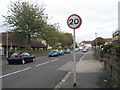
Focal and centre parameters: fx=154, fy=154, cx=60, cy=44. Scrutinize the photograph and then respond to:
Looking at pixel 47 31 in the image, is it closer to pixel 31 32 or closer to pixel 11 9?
pixel 31 32

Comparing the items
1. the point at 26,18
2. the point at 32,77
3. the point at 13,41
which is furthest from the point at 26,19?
the point at 32,77

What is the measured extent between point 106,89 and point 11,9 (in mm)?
31809

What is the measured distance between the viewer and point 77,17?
655 centimetres

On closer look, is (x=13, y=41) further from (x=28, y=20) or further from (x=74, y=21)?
(x=74, y=21)

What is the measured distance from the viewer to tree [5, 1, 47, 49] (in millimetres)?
31922

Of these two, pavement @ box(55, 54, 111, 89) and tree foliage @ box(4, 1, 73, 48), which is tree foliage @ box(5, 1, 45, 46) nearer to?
tree foliage @ box(4, 1, 73, 48)

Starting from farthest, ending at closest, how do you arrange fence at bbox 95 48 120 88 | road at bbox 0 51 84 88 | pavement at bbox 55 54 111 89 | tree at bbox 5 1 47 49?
tree at bbox 5 1 47 49 < road at bbox 0 51 84 88 < pavement at bbox 55 54 111 89 < fence at bbox 95 48 120 88

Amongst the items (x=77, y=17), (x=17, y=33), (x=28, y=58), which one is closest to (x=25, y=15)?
(x=17, y=33)

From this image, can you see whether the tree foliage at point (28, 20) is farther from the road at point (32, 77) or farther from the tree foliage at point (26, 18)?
the road at point (32, 77)

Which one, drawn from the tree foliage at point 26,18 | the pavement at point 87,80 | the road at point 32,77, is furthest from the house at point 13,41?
the pavement at point 87,80

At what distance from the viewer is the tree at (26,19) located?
105 feet

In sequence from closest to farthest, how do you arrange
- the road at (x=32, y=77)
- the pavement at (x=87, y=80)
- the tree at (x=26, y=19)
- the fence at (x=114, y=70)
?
the fence at (x=114, y=70), the pavement at (x=87, y=80), the road at (x=32, y=77), the tree at (x=26, y=19)

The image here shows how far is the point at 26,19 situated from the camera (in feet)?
105

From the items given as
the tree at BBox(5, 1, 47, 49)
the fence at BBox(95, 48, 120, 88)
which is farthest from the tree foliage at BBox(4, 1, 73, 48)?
the fence at BBox(95, 48, 120, 88)
